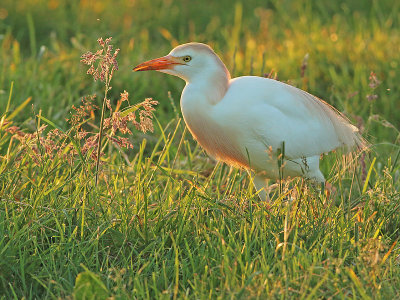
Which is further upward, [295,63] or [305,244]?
[295,63]

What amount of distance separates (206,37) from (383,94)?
236cm

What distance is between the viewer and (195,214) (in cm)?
328

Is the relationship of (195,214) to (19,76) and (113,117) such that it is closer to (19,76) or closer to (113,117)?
(113,117)

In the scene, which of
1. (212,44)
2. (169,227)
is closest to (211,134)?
(169,227)

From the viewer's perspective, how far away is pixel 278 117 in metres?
3.59

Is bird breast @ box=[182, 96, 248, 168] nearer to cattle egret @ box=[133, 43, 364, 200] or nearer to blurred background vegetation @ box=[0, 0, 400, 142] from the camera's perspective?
cattle egret @ box=[133, 43, 364, 200]

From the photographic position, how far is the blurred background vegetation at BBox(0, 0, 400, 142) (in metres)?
5.27

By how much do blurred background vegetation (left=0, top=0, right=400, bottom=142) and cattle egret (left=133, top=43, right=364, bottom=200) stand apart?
1.76 feet

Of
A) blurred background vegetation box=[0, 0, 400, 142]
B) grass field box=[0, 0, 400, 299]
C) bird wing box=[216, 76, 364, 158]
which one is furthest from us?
blurred background vegetation box=[0, 0, 400, 142]

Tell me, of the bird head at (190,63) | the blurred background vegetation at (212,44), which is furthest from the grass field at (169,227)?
the bird head at (190,63)

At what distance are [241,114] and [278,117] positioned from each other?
21cm

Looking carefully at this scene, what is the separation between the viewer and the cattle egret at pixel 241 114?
3.52m

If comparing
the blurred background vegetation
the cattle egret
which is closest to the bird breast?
the cattle egret

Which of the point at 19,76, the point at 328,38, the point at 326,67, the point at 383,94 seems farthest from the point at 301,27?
the point at 19,76
